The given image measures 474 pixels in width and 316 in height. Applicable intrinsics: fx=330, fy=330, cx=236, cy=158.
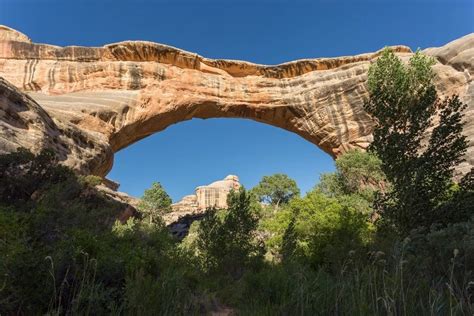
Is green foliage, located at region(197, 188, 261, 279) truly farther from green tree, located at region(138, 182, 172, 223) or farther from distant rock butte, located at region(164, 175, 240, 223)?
distant rock butte, located at region(164, 175, 240, 223)

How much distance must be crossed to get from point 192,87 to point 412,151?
1932cm

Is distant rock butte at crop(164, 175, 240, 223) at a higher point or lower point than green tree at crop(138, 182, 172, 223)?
higher

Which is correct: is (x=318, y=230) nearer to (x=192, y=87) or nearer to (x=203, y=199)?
(x=192, y=87)

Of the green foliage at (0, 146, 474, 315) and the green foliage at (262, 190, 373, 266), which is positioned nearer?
the green foliage at (0, 146, 474, 315)

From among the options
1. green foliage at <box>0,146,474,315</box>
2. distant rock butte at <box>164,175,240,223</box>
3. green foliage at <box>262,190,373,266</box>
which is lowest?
green foliage at <box>0,146,474,315</box>

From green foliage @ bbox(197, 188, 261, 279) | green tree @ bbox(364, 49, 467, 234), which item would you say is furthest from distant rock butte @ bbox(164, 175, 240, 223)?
green tree @ bbox(364, 49, 467, 234)

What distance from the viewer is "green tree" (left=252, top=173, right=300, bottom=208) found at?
37469 mm

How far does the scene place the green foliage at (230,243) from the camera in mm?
11680

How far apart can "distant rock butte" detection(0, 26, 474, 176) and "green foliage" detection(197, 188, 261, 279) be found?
37.7 ft

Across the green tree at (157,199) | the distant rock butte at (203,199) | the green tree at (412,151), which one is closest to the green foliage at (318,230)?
the green tree at (412,151)

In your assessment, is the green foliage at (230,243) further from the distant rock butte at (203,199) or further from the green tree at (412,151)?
the distant rock butte at (203,199)

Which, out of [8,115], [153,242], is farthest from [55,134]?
[153,242]

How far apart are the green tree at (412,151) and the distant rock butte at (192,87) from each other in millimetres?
14756

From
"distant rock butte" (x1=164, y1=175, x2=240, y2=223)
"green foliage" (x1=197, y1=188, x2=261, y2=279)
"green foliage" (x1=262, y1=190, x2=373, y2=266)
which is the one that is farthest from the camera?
"distant rock butte" (x1=164, y1=175, x2=240, y2=223)
